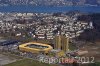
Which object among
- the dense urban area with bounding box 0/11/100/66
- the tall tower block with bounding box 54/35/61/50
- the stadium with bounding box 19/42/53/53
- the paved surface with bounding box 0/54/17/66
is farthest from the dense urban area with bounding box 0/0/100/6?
the paved surface with bounding box 0/54/17/66

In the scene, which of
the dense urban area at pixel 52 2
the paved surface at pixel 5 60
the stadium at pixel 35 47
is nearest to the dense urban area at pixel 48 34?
the paved surface at pixel 5 60

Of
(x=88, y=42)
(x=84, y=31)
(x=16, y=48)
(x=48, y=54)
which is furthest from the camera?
(x=84, y=31)

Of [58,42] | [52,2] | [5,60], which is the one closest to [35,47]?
[58,42]

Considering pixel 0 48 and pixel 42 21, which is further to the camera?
pixel 42 21

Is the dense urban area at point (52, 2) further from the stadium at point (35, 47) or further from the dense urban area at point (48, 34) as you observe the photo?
the stadium at point (35, 47)

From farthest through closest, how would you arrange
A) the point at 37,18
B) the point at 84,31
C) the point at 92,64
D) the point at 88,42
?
the point at 37,18 < the point at 84,31 < the point at 88,42 < the point at 92,64

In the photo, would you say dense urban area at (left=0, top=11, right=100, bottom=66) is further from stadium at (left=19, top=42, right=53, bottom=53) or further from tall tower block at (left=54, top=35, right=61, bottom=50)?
stadium at (left=19, top=42, right=53, bottom=53)

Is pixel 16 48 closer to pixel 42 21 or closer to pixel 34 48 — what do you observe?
pixel 34 48

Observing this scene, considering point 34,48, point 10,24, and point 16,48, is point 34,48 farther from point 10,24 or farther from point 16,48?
point 10,24

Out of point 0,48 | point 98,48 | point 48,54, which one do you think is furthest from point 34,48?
point 98,48
